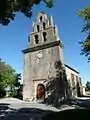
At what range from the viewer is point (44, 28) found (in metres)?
29.4

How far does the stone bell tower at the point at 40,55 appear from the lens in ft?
86.0

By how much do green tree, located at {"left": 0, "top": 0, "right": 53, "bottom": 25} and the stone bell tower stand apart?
553 inches

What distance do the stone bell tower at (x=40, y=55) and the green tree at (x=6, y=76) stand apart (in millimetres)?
12008

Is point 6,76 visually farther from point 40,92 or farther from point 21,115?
point 21,115

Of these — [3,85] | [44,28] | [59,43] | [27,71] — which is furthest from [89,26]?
[3,85]

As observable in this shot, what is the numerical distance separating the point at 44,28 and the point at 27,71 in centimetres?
783

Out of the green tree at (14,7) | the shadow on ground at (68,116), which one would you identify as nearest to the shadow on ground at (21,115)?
the shadow on ground at (68,116)

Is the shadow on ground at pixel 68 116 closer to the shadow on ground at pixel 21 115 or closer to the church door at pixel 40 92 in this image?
the shadow on ground at pixel 21 115

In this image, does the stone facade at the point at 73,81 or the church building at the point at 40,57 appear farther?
the stone facade at the point at 73,81

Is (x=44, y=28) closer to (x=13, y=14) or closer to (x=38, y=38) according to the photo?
(x=38, y=38)

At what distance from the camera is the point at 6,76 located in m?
39.3

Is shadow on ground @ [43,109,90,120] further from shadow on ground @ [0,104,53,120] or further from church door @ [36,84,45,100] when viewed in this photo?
church door @ [36,84,45,100]

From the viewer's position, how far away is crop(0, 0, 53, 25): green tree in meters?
10.5

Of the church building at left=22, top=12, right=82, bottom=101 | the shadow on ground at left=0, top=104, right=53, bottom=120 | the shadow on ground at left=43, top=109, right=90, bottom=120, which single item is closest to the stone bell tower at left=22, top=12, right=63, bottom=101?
the church building at left=22, top=12, right=82, bottom=101
